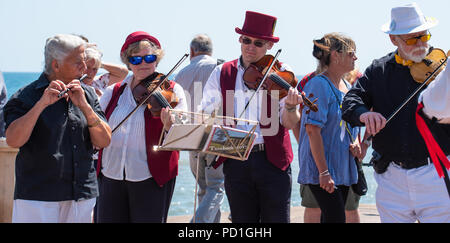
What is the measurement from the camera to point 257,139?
4.29m

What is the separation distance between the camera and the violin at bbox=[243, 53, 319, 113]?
4.31m

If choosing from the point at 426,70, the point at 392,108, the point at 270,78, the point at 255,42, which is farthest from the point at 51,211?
the point at 426,70

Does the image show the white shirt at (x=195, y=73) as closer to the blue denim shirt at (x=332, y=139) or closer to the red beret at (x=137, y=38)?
the red beret at (x=137, y=38)

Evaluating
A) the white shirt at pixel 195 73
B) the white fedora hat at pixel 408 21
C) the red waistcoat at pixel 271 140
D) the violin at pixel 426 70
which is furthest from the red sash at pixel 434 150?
the white shirt at pixel 195 73

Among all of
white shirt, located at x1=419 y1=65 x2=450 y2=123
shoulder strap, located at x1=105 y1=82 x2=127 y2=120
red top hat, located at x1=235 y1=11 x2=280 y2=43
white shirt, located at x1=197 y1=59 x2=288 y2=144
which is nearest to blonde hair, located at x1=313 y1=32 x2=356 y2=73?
red top hat, located at x1=235 y1=11 x2=280 y2=43

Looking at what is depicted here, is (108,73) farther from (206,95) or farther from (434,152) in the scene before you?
(434,152)

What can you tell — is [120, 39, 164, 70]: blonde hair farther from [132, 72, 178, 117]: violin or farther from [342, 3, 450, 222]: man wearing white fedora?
[342, 3, 450, 222]: man wearing white fedora

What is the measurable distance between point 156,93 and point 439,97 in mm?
1779

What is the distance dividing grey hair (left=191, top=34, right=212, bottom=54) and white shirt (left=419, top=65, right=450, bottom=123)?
3.38 meters

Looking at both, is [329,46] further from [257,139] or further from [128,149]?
[128,149]

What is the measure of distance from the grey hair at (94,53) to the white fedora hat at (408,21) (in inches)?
86.8

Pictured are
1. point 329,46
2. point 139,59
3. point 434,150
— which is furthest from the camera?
point 329,46

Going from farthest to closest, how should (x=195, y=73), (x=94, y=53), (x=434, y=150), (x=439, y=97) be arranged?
(x=195, y=73)
(x=94, y=53)
(x=434, y=150)
(x=439, y=97)
